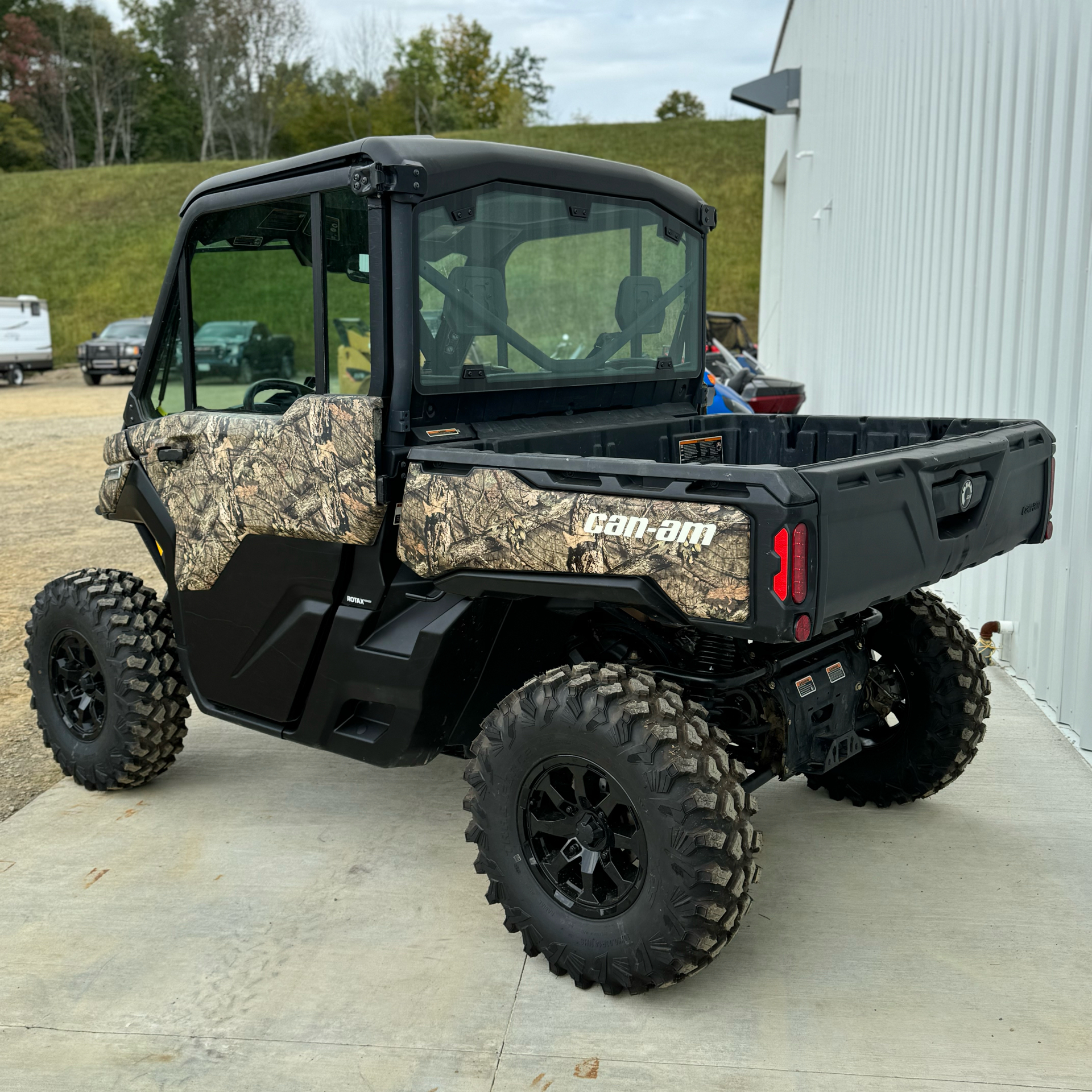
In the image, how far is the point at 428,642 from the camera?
3.44m

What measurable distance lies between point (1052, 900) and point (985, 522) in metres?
1.25

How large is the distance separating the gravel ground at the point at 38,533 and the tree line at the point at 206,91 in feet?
163

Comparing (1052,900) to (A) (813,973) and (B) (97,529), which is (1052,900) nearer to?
(A) (813,973)

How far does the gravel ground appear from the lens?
17.0 ft

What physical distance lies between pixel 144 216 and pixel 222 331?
4914 centimetres

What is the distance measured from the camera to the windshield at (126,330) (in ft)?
100

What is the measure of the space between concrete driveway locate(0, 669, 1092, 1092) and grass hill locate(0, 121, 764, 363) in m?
37.5

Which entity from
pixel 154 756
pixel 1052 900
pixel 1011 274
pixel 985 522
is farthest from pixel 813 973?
pixel 1011 274

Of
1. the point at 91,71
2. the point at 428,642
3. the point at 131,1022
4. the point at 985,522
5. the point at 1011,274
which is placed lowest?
the point at 131,1022

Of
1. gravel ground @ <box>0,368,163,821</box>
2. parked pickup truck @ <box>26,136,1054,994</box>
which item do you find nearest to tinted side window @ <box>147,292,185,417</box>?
parked pickup truck @ <box>26,136,1054,994</box>

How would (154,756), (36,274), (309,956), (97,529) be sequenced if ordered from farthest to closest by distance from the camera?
(36,274) < (97,529) < (154,756) < (309,956)

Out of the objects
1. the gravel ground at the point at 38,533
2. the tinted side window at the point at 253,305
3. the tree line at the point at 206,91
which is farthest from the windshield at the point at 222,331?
the tree line at the point at 206,91

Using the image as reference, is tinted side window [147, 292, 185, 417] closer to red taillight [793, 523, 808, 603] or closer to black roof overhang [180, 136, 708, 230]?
black roof overhang [180, 136, 708, 230]

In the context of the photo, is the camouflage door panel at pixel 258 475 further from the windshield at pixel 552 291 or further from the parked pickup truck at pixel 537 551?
the windshield at pixel 552 291
